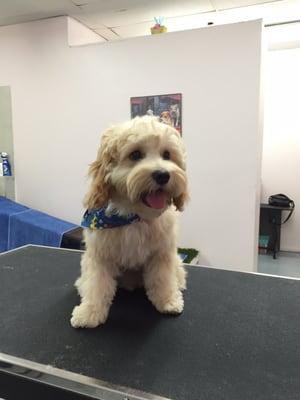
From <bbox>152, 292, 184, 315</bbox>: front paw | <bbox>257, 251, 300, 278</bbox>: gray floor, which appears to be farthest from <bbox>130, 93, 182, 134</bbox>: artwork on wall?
<bbox>152, 292, 184, 315</bbox>: front paw

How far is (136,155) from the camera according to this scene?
1.03 m

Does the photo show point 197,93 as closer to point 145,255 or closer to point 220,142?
point 220,142

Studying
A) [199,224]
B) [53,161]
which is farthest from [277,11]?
[53,161]

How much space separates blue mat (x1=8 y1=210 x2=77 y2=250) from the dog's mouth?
2.02 m

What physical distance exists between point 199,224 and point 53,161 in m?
1.58

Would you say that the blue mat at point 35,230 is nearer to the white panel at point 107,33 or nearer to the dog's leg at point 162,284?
the dog's leg at point 162,284

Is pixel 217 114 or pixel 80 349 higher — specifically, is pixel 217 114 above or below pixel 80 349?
above

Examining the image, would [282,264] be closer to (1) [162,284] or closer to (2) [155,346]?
(1) [162,284]

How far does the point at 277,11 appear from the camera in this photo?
318 cm

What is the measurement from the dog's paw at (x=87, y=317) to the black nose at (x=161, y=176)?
0.44 m

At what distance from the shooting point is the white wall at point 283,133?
425cm

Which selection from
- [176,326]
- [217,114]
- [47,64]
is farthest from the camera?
[47,64]

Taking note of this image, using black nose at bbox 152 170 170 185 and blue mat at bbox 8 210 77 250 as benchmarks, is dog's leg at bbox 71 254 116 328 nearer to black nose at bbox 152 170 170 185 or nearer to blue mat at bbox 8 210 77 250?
black nose at bbox 152 170 170 185

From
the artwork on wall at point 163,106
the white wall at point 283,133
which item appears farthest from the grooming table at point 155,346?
the white wall at point 283,133
